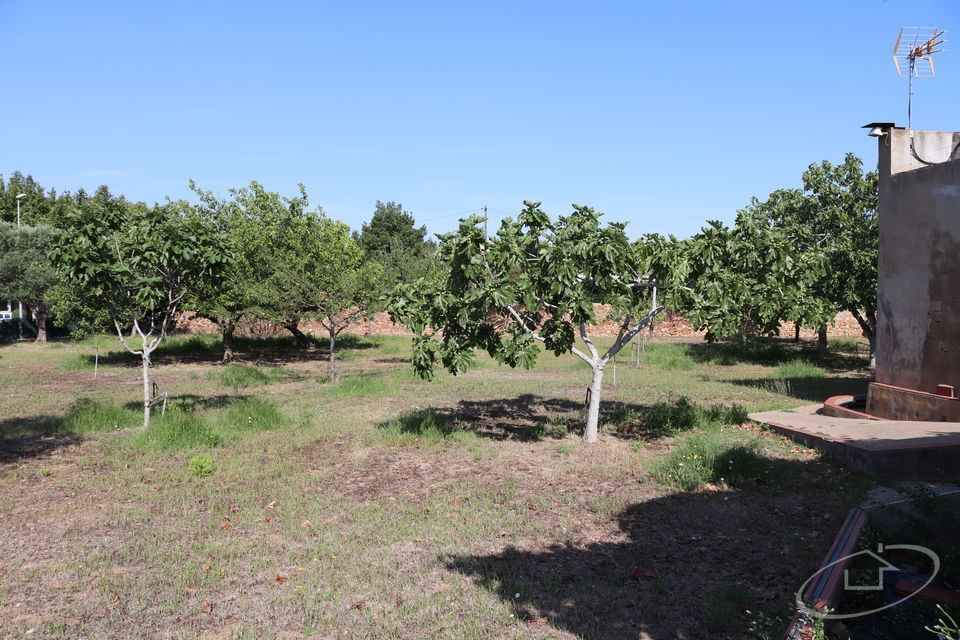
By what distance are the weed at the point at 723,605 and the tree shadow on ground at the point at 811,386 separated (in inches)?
495

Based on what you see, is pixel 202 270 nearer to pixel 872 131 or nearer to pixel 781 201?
pixel 872 131

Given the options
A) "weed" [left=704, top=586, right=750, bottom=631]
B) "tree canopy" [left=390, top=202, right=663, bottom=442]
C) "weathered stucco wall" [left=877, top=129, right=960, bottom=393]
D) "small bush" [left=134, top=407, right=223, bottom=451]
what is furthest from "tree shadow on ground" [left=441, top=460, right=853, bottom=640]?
"small bush" [left=134, top=407, right=223, bottom=451]

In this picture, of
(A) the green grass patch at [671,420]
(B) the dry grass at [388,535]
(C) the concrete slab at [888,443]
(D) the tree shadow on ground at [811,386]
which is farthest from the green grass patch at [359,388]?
(D) the tree shadow on ground at [811,386]

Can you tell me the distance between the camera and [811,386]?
19.1 metres

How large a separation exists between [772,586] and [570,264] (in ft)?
18.0

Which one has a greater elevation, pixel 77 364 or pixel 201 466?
pixel 77 364

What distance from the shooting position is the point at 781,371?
2262 cm

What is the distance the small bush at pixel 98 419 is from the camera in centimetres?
1246

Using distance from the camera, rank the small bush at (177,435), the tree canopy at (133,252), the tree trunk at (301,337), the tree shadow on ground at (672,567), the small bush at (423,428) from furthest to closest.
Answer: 1. the tree trunk at (301,337)
2. the small bush at (423,428)
3. the tree canopy at (133,252)
4. the small bush at (177,435)
5. the tree shadow on ground at (672,567)

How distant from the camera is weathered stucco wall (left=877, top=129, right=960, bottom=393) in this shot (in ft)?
37.1

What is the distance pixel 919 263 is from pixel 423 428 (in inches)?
387

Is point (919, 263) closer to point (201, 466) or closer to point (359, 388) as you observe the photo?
point (201, 466)

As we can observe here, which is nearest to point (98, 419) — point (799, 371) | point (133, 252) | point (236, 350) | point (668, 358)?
point (133, 252)

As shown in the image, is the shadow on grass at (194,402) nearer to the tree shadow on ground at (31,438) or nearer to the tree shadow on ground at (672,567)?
the tree shadow on ground at (31,438)
